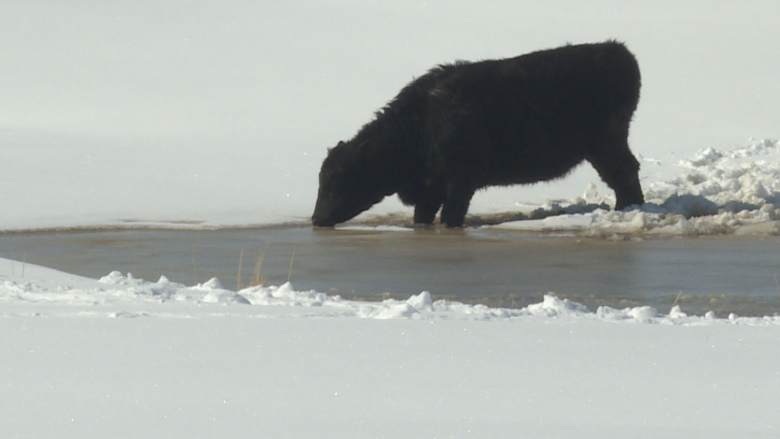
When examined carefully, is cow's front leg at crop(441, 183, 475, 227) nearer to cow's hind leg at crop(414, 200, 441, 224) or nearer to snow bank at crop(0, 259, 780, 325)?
cow's hind leg at crop(414, 200, 441, 224)

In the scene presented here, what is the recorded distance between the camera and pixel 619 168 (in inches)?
453

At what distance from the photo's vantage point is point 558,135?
1130cm

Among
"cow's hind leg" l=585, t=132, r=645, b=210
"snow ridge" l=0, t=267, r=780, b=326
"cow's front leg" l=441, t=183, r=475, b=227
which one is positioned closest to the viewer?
"snow ridge" l=0, t=267, r=780, b=326

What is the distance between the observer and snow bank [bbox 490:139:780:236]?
9977 mm

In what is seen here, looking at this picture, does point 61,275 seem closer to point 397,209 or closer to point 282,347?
point 282,347

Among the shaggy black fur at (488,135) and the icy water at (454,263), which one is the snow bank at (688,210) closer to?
the icy water at (454,263)

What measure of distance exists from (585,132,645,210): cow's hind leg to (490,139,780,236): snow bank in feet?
0.76

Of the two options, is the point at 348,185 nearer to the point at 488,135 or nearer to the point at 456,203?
the point at 456,203

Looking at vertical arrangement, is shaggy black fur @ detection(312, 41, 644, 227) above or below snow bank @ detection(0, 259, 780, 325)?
above

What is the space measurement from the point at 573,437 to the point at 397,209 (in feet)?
34.2

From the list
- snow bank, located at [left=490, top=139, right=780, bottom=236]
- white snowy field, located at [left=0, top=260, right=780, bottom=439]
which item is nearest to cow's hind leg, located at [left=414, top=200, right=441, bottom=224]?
snow bank, located at [left=490, top=139, right=780, bottom=236]

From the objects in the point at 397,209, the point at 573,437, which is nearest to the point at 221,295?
the point at 573,437

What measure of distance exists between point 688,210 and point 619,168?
3.14ft

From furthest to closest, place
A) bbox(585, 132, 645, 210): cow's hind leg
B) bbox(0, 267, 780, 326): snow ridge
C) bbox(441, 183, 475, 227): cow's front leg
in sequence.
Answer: bbox(585, 132, 645, 210): cow's hind leg < bbox(441, 183, 475, 227): cow's front leg < bbox(0, 267, 780, 326): snow ridge
